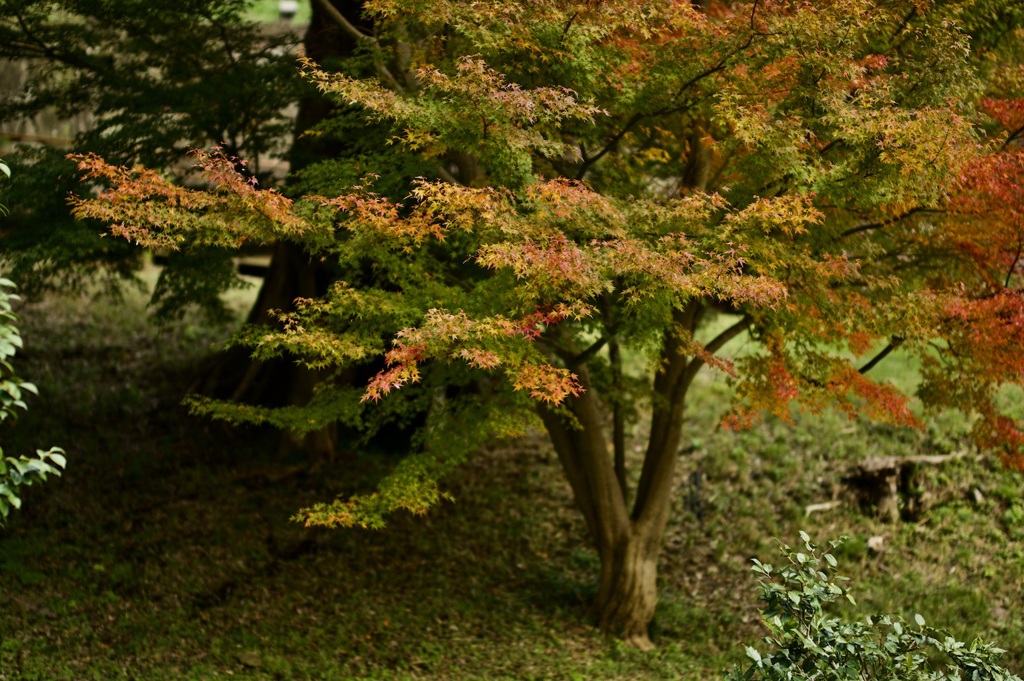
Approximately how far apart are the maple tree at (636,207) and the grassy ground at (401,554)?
7.63 feet

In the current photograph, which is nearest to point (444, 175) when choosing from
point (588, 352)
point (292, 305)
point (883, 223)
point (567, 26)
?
point (567, 26)

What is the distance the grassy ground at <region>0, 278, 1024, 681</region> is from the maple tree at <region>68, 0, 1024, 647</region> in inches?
91.5

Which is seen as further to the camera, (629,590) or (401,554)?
(401,554)

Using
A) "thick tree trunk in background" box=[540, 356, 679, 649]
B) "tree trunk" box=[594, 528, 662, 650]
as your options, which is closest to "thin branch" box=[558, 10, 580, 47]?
"thick tree trunk in background" box=[540, 356, 679, 649]

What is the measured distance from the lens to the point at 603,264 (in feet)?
19.2

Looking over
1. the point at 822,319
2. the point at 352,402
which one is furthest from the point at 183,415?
the point at 822,319

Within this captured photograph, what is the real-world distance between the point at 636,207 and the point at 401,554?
206 inches

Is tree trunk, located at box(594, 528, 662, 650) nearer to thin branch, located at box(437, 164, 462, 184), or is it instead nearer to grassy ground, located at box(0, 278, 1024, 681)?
grassy ground, located at box(0, 278, 1024, 681)

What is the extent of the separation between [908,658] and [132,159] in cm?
781

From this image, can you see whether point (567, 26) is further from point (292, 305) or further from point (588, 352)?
point (292, 305)

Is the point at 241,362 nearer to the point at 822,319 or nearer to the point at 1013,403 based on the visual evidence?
the point at 822,319

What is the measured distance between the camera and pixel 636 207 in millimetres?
6793

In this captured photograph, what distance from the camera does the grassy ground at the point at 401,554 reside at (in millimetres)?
8133

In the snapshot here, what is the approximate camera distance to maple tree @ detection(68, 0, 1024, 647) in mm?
5996
